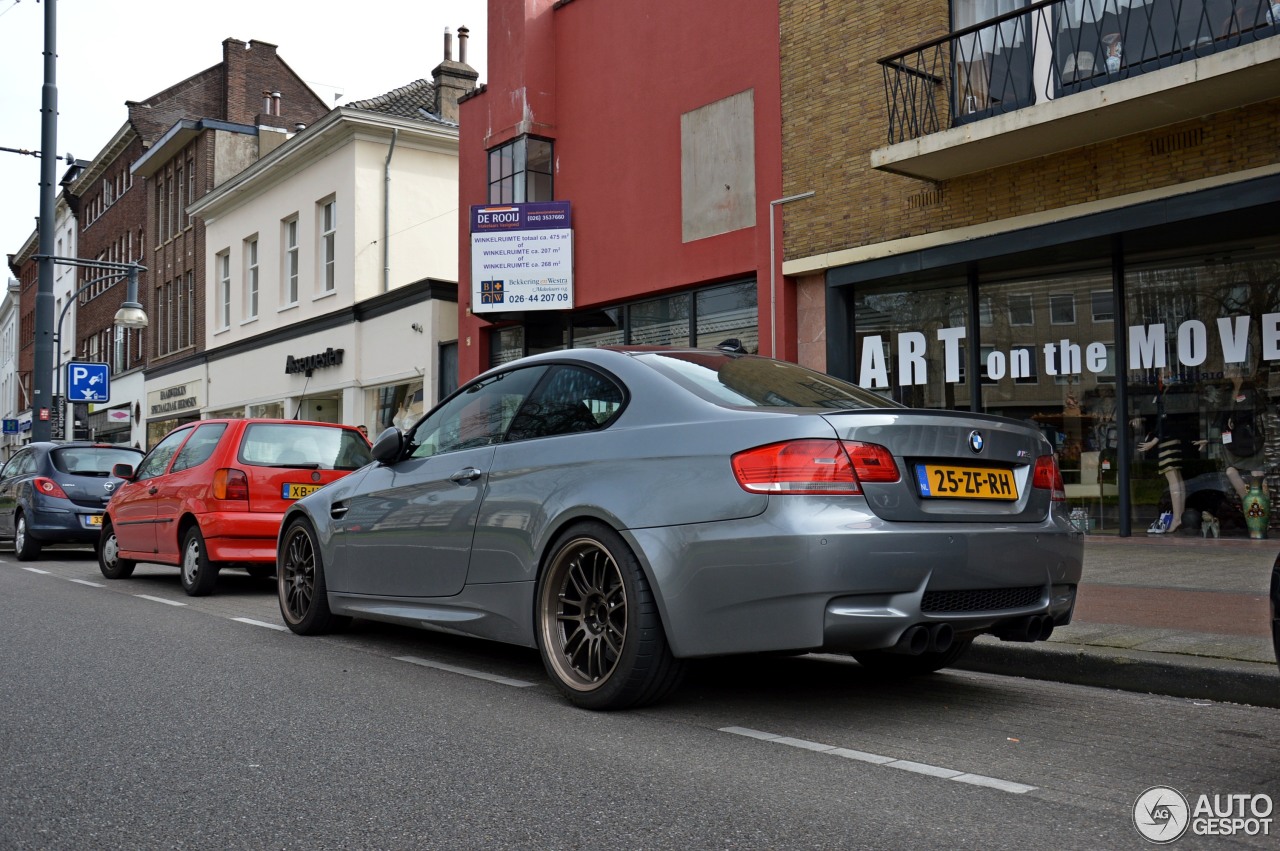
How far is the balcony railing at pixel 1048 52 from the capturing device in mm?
10633

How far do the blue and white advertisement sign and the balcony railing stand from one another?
6225 mm

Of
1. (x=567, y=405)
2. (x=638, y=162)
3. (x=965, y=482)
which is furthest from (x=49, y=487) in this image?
(x=965, y=482)

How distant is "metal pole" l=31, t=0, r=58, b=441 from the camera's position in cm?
2264

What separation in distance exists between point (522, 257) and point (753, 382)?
13489 millimetres

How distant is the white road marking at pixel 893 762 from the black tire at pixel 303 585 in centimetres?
320

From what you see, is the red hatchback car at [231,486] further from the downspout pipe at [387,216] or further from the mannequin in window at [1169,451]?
the downspout pipe at [387,216]

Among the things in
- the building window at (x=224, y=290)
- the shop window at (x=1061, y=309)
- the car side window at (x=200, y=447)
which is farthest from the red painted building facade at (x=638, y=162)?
the building window at (x=224, y=290)

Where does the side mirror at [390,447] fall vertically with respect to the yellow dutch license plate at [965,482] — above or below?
above

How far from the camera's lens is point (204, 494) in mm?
9688

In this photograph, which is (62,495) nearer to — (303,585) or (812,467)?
(303,585)

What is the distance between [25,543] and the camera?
14.5m

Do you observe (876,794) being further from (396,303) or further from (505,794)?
(396,303)

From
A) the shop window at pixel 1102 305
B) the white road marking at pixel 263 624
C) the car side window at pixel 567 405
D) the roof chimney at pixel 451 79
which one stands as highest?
the roof chimney at pixel 451 79

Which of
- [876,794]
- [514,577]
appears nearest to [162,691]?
[514,577]
